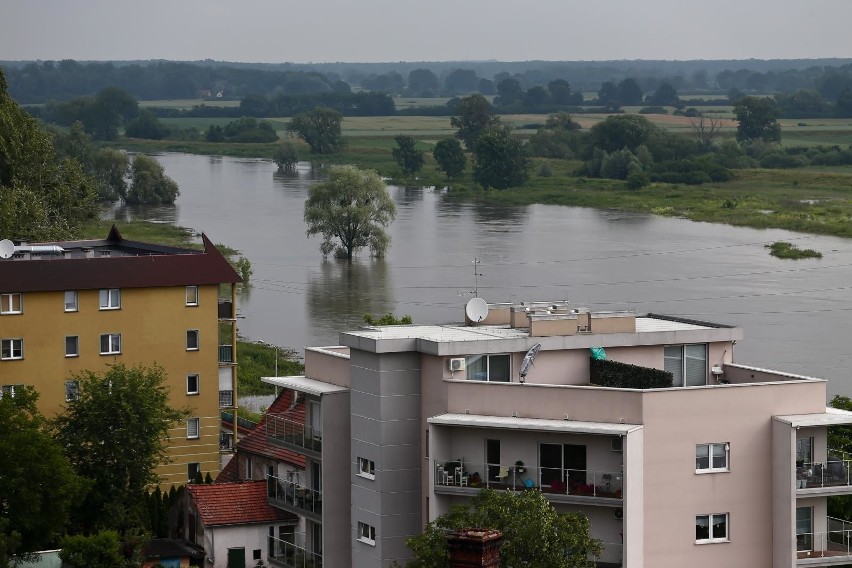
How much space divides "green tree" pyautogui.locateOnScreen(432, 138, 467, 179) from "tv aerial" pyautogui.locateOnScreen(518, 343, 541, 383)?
261 feet

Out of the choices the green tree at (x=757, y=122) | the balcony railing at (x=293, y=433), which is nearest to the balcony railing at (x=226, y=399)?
the balcony railing at (x=293, y=433)

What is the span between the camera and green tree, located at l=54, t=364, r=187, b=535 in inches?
884

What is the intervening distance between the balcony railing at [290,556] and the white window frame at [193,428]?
5451mm

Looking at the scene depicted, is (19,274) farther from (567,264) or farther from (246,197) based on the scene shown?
(246,197)

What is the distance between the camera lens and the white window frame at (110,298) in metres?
26.0

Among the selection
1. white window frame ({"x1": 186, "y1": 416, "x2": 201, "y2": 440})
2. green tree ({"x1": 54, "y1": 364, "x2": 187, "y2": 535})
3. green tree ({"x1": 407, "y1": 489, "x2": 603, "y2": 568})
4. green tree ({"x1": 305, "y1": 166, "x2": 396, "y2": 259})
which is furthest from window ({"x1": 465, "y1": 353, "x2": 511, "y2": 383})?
green tree ({"x1": 305, "y1": 166, "x2": 396, "y2": 259})

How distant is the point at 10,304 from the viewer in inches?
1000

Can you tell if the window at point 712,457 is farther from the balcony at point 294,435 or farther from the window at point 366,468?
the balcony at point 294,435

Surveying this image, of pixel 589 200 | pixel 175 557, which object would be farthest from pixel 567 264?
pixel 175 557

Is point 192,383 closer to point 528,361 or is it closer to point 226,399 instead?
point 226,399

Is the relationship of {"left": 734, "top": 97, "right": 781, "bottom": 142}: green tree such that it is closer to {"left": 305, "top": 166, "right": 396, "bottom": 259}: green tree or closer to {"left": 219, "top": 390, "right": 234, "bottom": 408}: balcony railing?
{"left": 305, "top": 166, "right": 396, "bottom": 259}: green tree

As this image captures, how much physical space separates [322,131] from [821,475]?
104721mm

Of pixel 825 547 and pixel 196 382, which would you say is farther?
pixel 196 382

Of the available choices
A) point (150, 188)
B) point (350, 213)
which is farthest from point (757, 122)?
point (350, 213)
